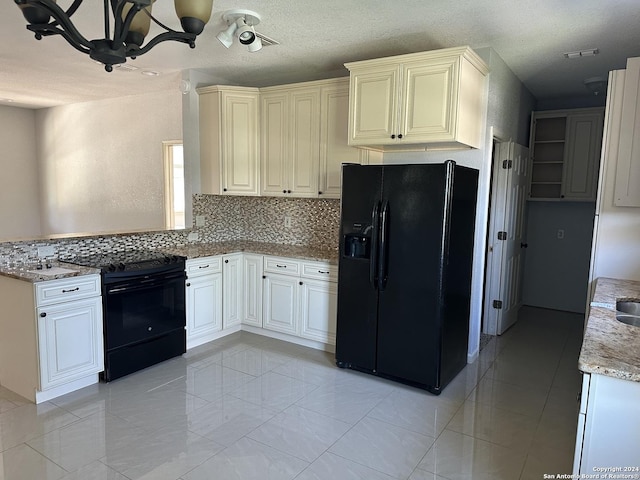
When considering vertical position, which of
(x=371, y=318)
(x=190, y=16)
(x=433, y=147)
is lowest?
(x=371, y=318)

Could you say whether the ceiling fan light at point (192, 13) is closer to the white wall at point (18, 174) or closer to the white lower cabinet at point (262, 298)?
the white lower cabinet at point (262, 298)

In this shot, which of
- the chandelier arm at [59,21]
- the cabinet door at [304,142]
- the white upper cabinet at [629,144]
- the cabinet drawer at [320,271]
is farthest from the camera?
the cabinet door at [304,142]

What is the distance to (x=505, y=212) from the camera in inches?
165

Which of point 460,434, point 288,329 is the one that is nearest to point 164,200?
point 288,329

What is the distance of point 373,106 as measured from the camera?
3.23 meters

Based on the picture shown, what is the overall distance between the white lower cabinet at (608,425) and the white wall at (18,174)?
24.6 ft

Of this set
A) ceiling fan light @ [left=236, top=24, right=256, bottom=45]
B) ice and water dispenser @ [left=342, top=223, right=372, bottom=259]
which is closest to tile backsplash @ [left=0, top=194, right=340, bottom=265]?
ice and water dispenser @ [left=342, top=223, right=372, bottom=259]

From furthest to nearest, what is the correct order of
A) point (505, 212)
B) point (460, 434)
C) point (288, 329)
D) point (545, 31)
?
point (505, 212)
point (288, 329)
point (545, 31)
point (460, 434)

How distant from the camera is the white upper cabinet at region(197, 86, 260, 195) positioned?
4.15 metres

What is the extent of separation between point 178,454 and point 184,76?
344 cm

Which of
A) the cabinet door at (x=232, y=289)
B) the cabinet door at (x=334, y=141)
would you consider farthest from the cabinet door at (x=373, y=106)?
the cabinet door at (x=232, y=289)

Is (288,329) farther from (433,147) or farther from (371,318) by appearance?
(433,147)

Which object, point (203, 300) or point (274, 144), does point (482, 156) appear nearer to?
point (274, 144)

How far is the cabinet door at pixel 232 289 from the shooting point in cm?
399
